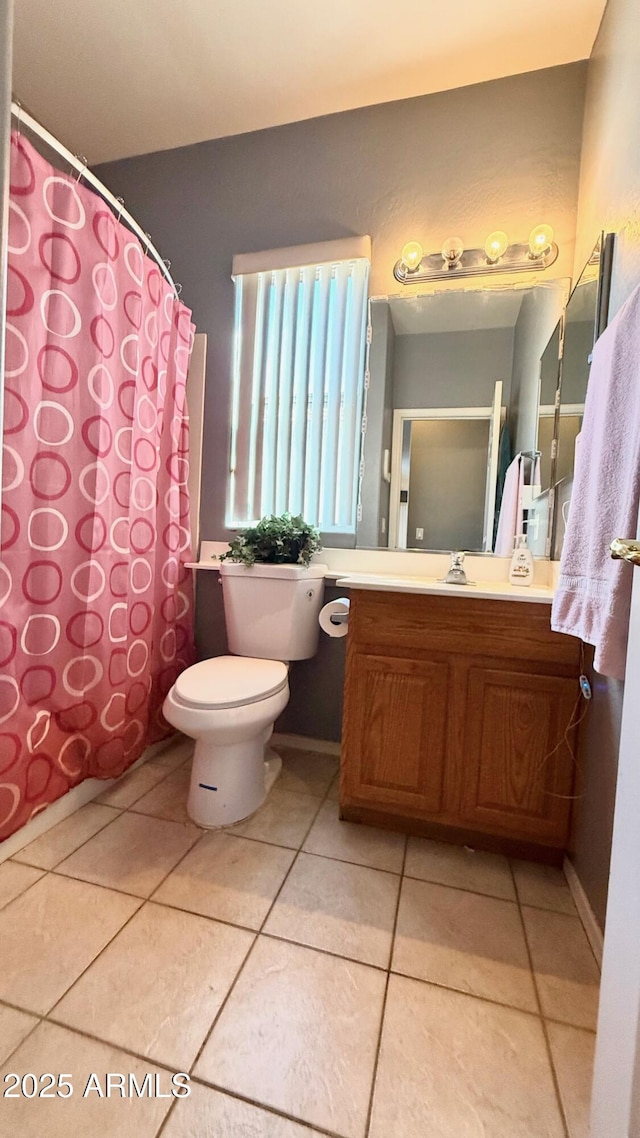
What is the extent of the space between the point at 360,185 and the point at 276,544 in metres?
1.48

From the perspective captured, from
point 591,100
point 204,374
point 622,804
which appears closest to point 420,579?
Result: point 622,804

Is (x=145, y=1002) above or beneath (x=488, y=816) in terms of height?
beneath

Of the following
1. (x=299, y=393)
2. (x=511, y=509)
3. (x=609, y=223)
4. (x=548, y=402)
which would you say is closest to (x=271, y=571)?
(x=299, y=393)

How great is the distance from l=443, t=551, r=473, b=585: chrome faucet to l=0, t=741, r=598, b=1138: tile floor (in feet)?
2.75

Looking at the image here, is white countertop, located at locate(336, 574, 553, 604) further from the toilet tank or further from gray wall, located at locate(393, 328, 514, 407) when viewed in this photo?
gray wall, located at locate(393, 328, 514, 407)

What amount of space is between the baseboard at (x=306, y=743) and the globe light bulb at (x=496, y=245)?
2.00 m

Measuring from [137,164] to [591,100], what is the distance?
6.15 ft

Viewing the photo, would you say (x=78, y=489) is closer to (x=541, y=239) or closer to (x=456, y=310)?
(x=456, y=310)

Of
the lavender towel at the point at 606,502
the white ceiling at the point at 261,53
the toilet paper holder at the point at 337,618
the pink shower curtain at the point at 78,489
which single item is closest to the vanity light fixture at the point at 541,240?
the white ceiling at the point at 261,53

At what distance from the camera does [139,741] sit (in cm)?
170

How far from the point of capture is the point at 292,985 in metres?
0.95

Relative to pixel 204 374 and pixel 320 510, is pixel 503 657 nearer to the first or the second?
pixel 320 510

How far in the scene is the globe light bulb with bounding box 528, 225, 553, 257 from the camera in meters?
1.62

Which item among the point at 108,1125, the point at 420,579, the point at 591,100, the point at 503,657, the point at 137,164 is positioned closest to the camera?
the point at 108,1125
